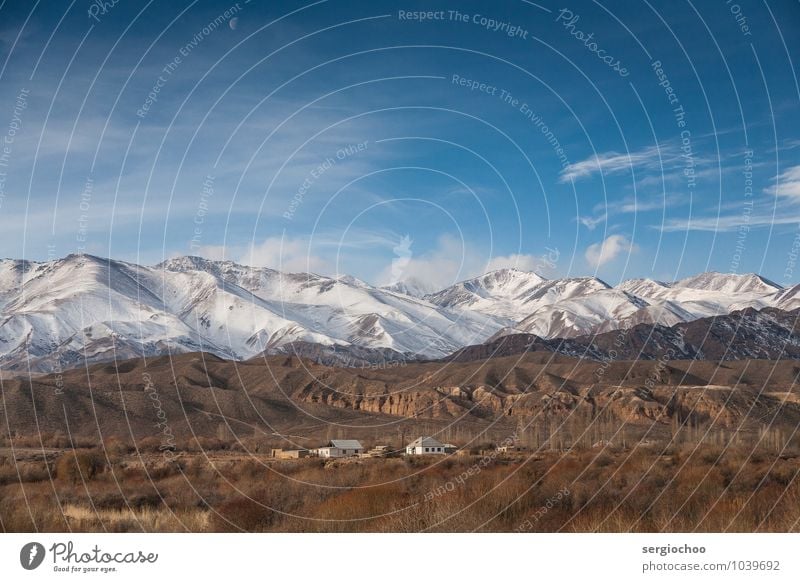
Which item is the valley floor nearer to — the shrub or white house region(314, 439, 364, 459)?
the shrub

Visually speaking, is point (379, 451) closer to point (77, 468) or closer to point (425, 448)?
point (425, 448)

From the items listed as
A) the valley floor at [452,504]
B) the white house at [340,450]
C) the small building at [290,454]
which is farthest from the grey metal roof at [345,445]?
the valley floor at [452,504]

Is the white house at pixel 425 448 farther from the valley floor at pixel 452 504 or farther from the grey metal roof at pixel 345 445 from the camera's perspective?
the valley floor at pixel 452 504

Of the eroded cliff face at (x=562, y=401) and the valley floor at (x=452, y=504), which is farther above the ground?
the valley floor at (x=452, y=504)

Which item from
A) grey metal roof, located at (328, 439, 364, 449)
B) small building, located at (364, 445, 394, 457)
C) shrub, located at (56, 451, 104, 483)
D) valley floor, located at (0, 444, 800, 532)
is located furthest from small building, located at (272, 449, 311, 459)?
valley floor, located at (0, 444, 800, 532)

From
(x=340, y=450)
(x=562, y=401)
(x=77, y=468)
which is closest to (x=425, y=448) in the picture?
(x=340, y=450)

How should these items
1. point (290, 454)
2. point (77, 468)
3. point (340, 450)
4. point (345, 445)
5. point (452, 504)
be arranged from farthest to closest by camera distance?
point (345, 445) < point (340, 450) < point (290, 454) < point (77, 468) < point (452, 504)

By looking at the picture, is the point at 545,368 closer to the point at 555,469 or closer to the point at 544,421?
the point at 544,421

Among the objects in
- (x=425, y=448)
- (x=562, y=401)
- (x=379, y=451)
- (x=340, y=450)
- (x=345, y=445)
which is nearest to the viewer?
(x=425, y=448)
